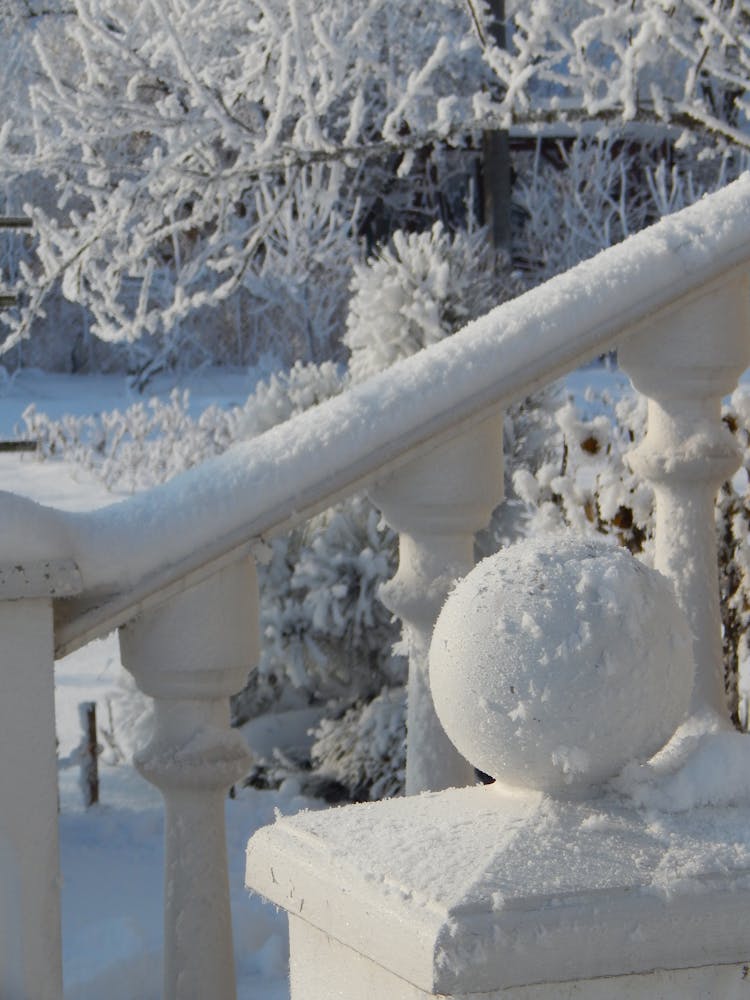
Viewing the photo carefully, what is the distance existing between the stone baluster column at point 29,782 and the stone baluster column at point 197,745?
0.40 feet

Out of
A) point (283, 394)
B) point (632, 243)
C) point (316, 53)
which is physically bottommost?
point (283, 394)

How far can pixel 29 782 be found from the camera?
5.23 feet

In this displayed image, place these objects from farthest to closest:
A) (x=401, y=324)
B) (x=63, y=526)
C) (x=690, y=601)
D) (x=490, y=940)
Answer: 1. (x=401, y=324)
2. (x=690, y=601)
3. (x=63, y=526)
4. (x=490, y=940)

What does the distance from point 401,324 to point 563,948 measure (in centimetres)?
372

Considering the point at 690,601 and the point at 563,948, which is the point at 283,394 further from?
the point at 563,948

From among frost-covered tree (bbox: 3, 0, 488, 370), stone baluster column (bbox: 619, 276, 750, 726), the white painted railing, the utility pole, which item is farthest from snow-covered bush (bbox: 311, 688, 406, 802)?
the utility pole

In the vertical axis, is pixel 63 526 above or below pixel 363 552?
above

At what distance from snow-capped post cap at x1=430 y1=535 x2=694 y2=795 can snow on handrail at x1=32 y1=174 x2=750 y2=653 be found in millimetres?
488

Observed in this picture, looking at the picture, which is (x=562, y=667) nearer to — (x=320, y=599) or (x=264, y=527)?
(x=264, y=527)

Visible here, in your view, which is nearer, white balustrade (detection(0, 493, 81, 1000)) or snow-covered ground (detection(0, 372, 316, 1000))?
white balustrade (detection(0, 493, 81, 1000))

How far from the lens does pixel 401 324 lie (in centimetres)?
466

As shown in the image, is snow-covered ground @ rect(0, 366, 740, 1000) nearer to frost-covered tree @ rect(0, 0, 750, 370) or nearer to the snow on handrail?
the snow on handrail

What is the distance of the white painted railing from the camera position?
1.60 meters

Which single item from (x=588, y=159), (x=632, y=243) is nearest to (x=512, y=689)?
(x=632, y=243)
